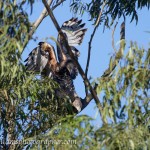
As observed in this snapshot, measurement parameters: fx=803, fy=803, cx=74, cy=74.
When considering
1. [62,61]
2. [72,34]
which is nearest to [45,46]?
[62,61]

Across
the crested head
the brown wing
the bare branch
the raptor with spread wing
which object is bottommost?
the bare branch

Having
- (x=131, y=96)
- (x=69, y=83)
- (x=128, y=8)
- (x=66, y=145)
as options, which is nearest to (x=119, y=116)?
(x=131, y=96)

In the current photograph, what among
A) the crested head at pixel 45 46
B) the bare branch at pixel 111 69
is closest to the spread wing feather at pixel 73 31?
the crested head at pixel 45 46

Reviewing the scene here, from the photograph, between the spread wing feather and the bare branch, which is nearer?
the bare branch

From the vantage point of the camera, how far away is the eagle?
9453 millimetres

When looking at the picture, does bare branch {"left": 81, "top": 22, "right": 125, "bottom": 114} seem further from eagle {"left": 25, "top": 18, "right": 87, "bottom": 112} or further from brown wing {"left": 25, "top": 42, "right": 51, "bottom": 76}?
brown wing {"left": 25, "top": 42, "right": 51, "bottom": 76}

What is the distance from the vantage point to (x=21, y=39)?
746cm

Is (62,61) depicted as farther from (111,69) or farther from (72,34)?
(111,69)

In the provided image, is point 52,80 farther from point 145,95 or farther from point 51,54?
point 145,95

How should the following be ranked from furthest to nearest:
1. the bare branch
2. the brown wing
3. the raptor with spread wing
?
the raptor with spread wing, the brown wing, the bare branch

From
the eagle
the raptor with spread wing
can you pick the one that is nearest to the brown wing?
the eagle

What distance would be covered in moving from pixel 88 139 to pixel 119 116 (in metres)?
0.52

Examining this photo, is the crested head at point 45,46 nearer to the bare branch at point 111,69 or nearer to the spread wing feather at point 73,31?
the spread wing feather at point 73,31

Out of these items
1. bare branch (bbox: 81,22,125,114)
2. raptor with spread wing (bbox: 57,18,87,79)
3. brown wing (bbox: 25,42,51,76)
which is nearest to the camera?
A: bare branch (bbox: 81,22,125,114)
